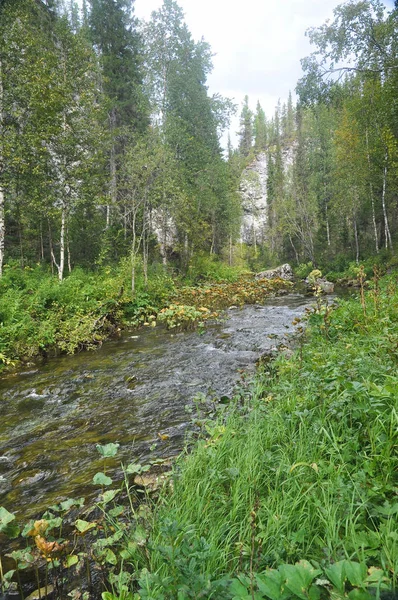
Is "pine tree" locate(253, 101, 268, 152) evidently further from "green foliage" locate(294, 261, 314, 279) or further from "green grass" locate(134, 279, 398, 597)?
"green grass" locate(134, 279, 398, 597)

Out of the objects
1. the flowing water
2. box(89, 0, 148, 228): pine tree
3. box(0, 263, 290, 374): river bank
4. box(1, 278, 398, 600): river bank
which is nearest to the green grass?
box(1, 278, 398, 600): river bank

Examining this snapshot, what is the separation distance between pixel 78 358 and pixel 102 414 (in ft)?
12.2

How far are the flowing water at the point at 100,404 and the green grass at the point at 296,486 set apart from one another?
1102mm

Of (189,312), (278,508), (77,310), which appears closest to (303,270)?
(189,312)

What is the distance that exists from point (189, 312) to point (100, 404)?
6419 mm

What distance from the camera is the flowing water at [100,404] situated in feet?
11.6

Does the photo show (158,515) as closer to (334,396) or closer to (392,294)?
(334,396)

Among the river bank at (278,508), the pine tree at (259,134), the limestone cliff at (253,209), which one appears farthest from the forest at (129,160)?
the pine tree at (259,134)

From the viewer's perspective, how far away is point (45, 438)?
4.42 m

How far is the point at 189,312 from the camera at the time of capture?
1159cm

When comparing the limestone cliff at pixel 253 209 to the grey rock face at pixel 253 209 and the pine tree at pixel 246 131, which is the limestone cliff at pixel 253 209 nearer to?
the grey rock face at pixel 253 209

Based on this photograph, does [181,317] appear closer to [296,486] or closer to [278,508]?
[296,486]

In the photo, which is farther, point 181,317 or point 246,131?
point 246,131

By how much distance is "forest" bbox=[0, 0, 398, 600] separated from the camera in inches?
74.9
